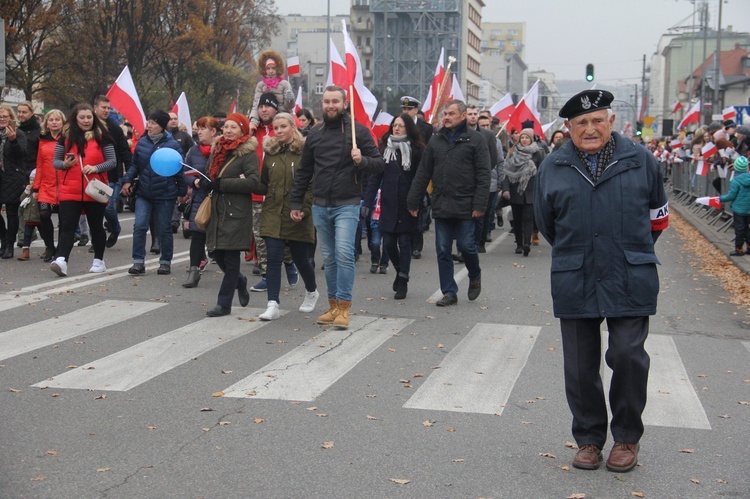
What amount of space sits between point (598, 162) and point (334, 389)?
254 cm

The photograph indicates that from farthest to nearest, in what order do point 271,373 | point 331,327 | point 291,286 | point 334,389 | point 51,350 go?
point 291,286 → point 331,327 → point 51,350 → point 271,373 → point 334,389

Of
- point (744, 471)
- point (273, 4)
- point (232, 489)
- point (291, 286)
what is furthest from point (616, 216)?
point (273, 4)

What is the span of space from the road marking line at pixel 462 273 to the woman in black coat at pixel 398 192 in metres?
0.34

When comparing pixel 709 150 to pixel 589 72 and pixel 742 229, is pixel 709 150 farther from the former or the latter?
pixel 589 72

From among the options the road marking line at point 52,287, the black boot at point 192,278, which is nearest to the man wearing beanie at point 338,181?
the black boot at point 192,278

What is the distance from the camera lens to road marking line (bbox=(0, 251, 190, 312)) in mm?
10396

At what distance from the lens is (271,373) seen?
24.4 ft

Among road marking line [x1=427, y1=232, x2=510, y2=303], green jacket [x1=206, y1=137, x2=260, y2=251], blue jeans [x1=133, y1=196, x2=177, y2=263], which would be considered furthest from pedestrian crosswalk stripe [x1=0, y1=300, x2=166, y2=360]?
road marking line [x1=427, y1=232, x2=510, y2=303]

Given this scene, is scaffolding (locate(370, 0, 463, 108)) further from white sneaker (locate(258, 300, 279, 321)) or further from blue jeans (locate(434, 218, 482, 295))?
white sneaker (locate(258, 300, 279, 321))

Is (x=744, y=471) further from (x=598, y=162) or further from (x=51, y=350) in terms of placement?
(x=51, y=350)

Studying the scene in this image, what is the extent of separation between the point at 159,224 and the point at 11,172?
103 inches

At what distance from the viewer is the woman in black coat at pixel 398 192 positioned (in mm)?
11492

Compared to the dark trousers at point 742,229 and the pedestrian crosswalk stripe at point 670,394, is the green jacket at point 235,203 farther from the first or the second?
the dark trousers at point 742,229

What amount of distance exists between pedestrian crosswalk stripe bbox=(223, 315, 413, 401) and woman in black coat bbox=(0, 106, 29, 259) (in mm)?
6235
